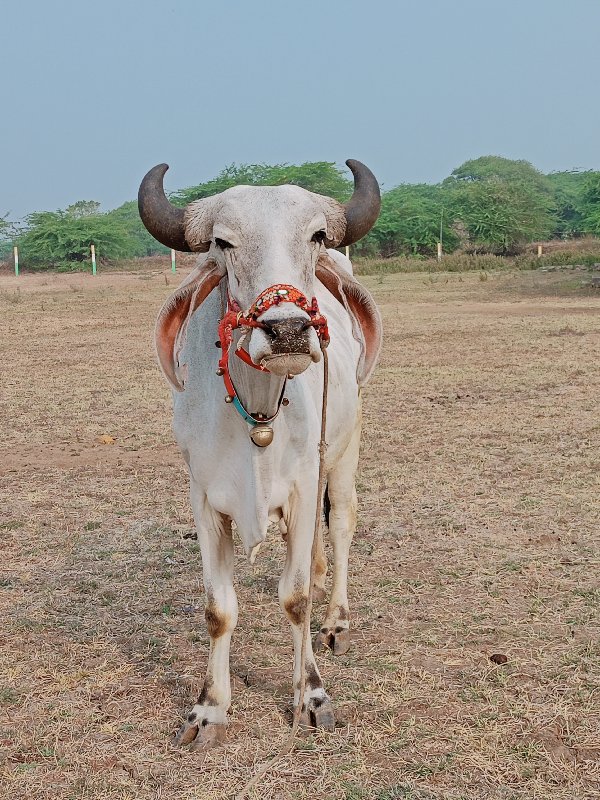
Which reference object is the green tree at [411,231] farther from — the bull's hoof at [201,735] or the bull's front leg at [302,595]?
the bull's hoof at [201,735]

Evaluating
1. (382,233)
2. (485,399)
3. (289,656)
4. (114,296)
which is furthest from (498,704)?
(382,233)

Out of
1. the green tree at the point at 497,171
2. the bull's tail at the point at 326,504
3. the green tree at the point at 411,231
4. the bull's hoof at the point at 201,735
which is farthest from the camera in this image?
the green tree at the point at 497,171

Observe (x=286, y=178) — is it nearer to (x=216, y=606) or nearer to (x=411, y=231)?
(x=411, y=231)

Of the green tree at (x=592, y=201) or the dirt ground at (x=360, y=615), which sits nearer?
the dirt ground at (x=360, y=615)

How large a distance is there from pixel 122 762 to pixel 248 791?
0.52 meters

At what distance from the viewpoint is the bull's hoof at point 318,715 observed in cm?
377

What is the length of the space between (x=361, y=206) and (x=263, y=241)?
0.70m

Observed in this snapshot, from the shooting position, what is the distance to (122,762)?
11.6 feet

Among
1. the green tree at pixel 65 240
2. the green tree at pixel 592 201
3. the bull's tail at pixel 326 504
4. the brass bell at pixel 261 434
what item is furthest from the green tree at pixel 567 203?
the brass bell at pixel 261 434

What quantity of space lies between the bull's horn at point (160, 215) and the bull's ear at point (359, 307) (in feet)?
1.81

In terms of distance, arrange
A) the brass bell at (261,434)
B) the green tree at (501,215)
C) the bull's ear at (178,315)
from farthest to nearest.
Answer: the green tree at (501,215) < the bull's ear at (178,315) < the brass bell at (261,434)

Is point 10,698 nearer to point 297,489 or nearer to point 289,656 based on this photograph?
point 289,656

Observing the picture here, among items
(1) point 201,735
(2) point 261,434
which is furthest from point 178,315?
(1) point 201,735

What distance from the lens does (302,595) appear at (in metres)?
3.85
